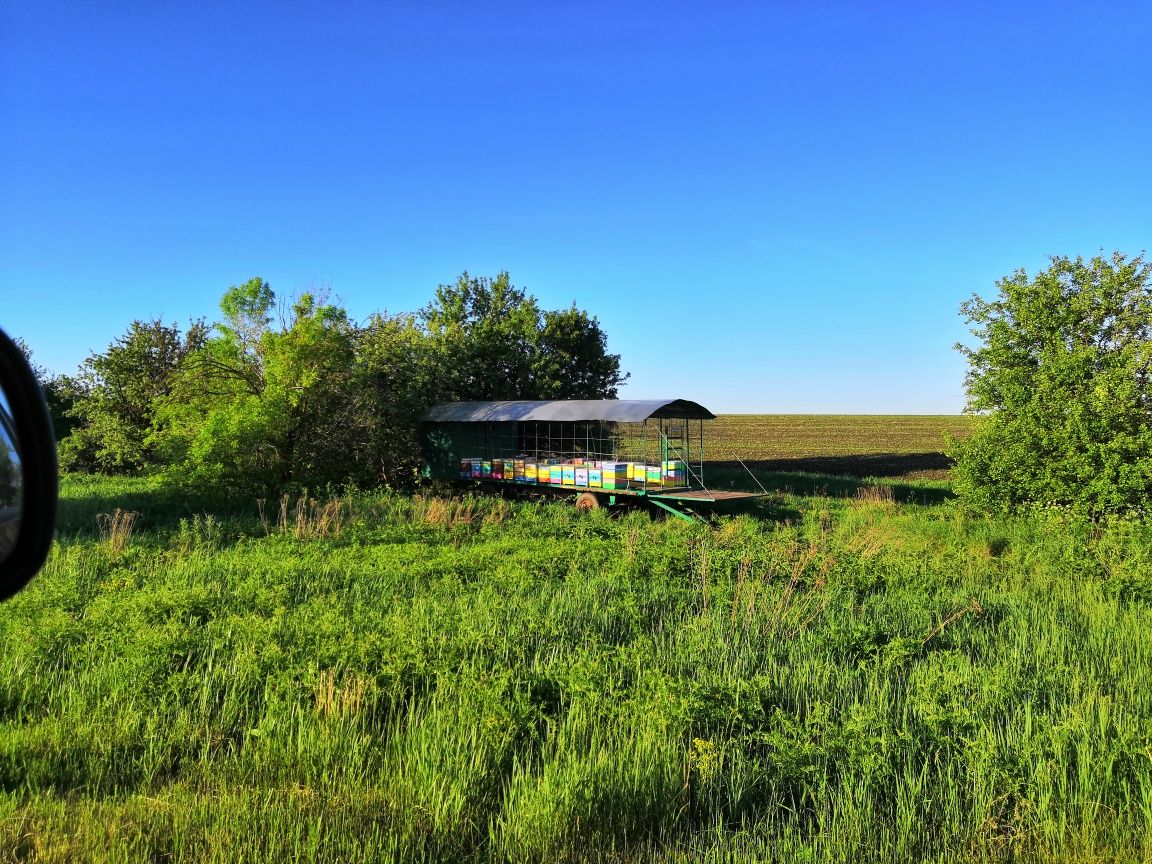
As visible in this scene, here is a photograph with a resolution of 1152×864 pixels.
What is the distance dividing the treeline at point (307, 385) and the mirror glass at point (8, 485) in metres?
17.5

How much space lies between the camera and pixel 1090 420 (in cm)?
1490

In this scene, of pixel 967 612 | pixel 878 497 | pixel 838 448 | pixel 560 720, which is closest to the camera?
pixel 560 720

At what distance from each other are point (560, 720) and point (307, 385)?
17623 millimetres

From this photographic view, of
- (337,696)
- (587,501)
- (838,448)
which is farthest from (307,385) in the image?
(838,448)

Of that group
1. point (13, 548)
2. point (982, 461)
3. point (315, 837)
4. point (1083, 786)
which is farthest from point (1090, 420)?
point (13, 548)

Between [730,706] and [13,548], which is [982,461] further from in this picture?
[13,548]

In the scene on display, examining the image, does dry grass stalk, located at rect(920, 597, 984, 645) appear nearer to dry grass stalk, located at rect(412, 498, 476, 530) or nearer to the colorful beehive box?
A: dry grass stalk, located at rect(412, 498, 476, 530)

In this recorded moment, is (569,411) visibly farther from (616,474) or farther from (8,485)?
(8,485)

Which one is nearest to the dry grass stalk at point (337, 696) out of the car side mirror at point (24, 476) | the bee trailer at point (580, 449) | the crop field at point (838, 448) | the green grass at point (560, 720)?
the green grass at point (560, 720)

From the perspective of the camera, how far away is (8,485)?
6.19 ft

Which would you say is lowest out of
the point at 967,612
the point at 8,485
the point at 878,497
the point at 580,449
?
the point at 967,612

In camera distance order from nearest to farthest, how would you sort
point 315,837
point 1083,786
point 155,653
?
point 315,837 → point 1083,786 → point 155,653

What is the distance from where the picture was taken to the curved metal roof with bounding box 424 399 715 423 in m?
18.8

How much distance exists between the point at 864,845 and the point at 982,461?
15624 mm
